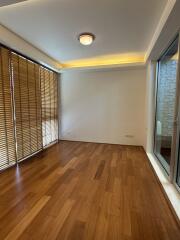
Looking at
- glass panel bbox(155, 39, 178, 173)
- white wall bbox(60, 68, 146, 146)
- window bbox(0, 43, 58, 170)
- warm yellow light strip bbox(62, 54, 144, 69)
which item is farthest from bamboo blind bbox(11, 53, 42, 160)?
glass panel bbox(155, 39, 178, 173)

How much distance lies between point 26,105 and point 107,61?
2598 mm

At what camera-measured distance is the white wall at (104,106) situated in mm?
4375

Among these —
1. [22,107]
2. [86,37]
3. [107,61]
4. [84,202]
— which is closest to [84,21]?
[86,37]

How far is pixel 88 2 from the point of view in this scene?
1.86 m

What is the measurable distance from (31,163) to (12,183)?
32.8 inches

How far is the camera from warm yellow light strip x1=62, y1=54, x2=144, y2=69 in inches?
152

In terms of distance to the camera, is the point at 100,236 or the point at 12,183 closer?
the point at 100,236

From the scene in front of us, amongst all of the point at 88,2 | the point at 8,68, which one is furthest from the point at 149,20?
the point at 8,68

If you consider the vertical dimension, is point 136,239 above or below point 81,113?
below

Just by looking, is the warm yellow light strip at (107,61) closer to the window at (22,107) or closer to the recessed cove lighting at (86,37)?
the window at (22,107)

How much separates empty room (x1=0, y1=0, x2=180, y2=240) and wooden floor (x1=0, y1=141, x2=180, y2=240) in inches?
0.5

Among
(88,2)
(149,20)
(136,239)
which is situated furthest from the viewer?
(149,20)

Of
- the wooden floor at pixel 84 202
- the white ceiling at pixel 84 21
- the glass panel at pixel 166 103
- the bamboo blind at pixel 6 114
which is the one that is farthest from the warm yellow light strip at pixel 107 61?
the wooden floor at pixel 84 202

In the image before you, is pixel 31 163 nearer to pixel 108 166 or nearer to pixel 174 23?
pixel 108 166
